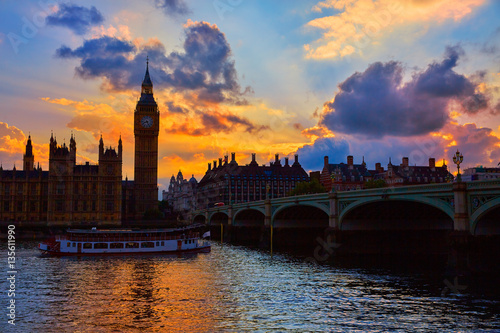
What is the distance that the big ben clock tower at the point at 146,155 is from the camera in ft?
581

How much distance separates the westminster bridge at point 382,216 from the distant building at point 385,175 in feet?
148

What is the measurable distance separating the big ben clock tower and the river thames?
11845 cm

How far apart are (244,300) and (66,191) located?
12501 cm

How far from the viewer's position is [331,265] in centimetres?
5841

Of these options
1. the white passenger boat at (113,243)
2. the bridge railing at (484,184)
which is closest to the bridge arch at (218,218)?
the white passenger boat at (113,243)

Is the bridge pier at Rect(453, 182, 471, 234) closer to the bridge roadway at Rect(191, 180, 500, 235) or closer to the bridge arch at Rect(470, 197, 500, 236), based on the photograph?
the bridge roadway at Rect(191, 180, 500, 235)

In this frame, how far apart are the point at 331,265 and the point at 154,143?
13531cm

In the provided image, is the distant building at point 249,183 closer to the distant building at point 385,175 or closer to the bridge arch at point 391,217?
the distant building at point 385,175

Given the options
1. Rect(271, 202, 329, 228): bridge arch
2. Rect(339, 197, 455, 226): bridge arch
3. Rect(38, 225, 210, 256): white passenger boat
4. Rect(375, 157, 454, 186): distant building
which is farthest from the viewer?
Rect(375, 157, 454, 186): distant building

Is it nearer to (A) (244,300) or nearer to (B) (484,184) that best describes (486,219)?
(B) (484,184)

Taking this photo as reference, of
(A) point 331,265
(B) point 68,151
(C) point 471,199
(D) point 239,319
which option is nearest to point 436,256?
(A) point 331,265

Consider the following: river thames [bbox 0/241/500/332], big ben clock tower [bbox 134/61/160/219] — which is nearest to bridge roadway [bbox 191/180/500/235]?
river thames [bbox 0/241/500/332]

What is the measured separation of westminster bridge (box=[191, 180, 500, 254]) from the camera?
148 ft

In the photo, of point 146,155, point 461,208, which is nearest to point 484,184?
point 461,208
